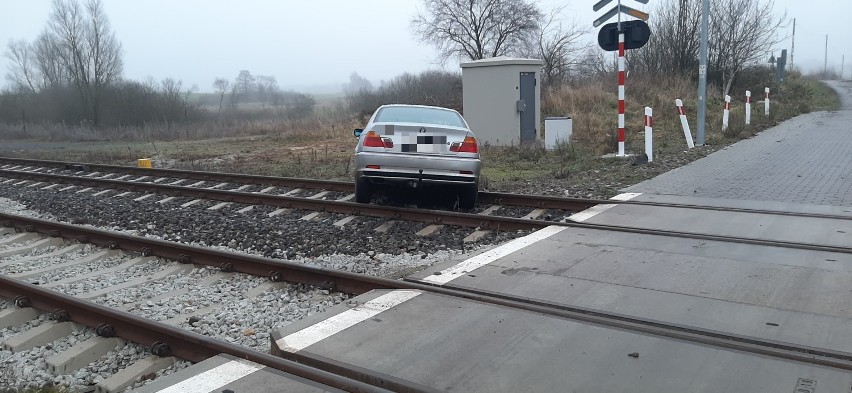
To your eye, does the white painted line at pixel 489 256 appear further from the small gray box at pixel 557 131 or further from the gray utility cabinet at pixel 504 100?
the gray utility cabinet at pixel 504 100

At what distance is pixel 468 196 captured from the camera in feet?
31.6

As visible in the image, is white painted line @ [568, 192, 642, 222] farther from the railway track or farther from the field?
the railway track

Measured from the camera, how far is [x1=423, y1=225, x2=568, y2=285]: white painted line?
19.6 ft

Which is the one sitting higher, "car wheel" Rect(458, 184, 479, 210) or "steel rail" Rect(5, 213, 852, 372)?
"car wheel" Rect(458, 184, 479, 210)

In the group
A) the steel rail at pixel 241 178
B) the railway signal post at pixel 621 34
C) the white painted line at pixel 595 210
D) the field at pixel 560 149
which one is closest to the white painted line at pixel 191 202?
the steel rail at pixel 241 178

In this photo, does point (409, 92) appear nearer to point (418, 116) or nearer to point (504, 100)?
point (504, 100)

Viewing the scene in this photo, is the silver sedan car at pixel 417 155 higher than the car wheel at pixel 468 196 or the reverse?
higher

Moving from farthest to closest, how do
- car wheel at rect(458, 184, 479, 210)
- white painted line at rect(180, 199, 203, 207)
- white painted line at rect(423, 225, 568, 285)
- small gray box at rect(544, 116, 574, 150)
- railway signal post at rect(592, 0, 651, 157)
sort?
small gray box at rect(544, 116, 574, 150) < railway signal post at rect(592, 0, 651, 157) < white painted line at rect(180, 199, 203, 207) < car wheel at rect(458, 184, 479, 210) < white painted line at rect(423, 225, 568, 285)

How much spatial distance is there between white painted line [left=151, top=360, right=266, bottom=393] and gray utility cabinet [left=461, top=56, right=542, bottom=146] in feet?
46.5

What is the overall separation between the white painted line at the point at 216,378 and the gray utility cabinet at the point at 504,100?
14.2 metres

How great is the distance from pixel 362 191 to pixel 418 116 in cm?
134

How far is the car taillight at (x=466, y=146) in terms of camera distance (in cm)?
920

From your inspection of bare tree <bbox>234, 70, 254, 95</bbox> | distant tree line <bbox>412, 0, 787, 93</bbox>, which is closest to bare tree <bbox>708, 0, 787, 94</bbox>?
distant tree line <bbox>412, 0, 787, 93</bbox>

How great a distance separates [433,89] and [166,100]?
60.9 feet
